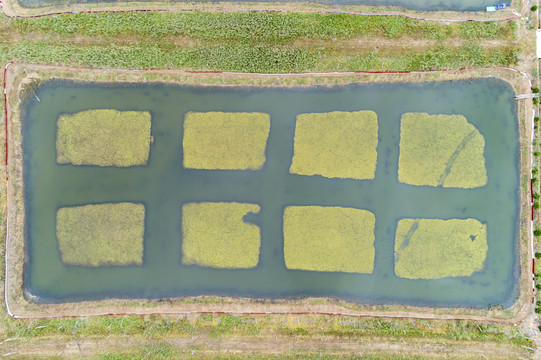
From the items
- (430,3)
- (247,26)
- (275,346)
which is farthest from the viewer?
(430,3)

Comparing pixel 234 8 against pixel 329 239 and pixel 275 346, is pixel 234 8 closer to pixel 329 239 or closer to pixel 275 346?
pixel 329 239

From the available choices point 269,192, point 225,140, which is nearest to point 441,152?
point 269,192

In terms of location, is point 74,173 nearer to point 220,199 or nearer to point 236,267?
point 220,199

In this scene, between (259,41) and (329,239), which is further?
(259,41)

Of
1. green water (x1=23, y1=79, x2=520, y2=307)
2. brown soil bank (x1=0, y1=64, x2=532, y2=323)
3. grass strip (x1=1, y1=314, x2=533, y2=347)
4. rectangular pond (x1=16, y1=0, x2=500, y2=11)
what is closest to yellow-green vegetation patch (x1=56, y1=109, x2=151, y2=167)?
green water (x1=23, y1=79, x2=520, y2=307)

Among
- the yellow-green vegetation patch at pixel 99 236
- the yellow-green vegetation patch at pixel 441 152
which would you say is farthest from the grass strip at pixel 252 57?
the yellow-green vegetation patch at pixel 99 236

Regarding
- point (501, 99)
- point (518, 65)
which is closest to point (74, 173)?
point (501, 99)

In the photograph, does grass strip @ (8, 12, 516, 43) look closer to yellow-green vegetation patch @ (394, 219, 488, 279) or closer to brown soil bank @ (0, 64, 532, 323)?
brown soil bank @ (0, 64, 532, 323)
